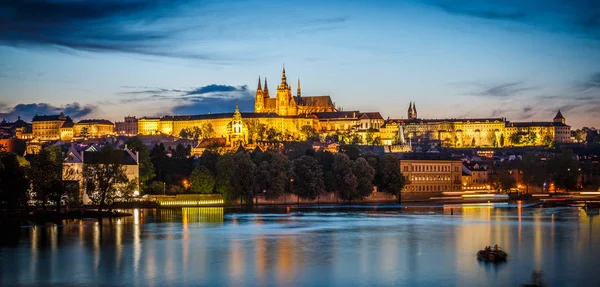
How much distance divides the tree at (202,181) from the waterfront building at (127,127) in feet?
396

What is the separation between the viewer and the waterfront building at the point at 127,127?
606 feet

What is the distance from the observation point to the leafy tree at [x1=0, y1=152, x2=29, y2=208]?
4644 centimetres

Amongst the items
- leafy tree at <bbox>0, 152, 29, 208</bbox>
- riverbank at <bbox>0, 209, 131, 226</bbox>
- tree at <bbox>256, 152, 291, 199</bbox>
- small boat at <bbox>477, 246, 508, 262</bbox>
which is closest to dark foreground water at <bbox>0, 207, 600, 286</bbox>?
small boat at <bbox>477, 246, 508, 262</bbox>

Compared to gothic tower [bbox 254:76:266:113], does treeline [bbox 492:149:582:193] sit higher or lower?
lower

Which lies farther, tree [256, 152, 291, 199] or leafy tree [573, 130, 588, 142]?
leafy tree [573, 130, 588, 142]

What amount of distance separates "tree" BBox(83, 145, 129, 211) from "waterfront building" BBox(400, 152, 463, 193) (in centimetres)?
3172

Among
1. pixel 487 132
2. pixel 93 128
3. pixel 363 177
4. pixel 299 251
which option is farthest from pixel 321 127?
pixel 299 251

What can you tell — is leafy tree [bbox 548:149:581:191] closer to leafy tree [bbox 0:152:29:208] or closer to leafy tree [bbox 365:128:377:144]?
leafy tree [bbox 0:152:29:208]

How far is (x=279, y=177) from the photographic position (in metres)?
65.2

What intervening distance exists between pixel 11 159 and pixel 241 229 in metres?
14.9

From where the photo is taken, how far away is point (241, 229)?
149ft

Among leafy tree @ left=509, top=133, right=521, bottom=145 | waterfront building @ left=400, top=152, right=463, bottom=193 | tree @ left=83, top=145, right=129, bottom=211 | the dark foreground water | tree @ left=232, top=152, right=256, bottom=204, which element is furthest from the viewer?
leafy tree @ left=509, top=133, right=521, bottom=145

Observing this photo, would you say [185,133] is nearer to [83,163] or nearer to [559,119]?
[559,119]

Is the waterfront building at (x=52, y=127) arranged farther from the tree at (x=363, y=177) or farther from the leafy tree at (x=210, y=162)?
the tree at (x=363, y=177)
